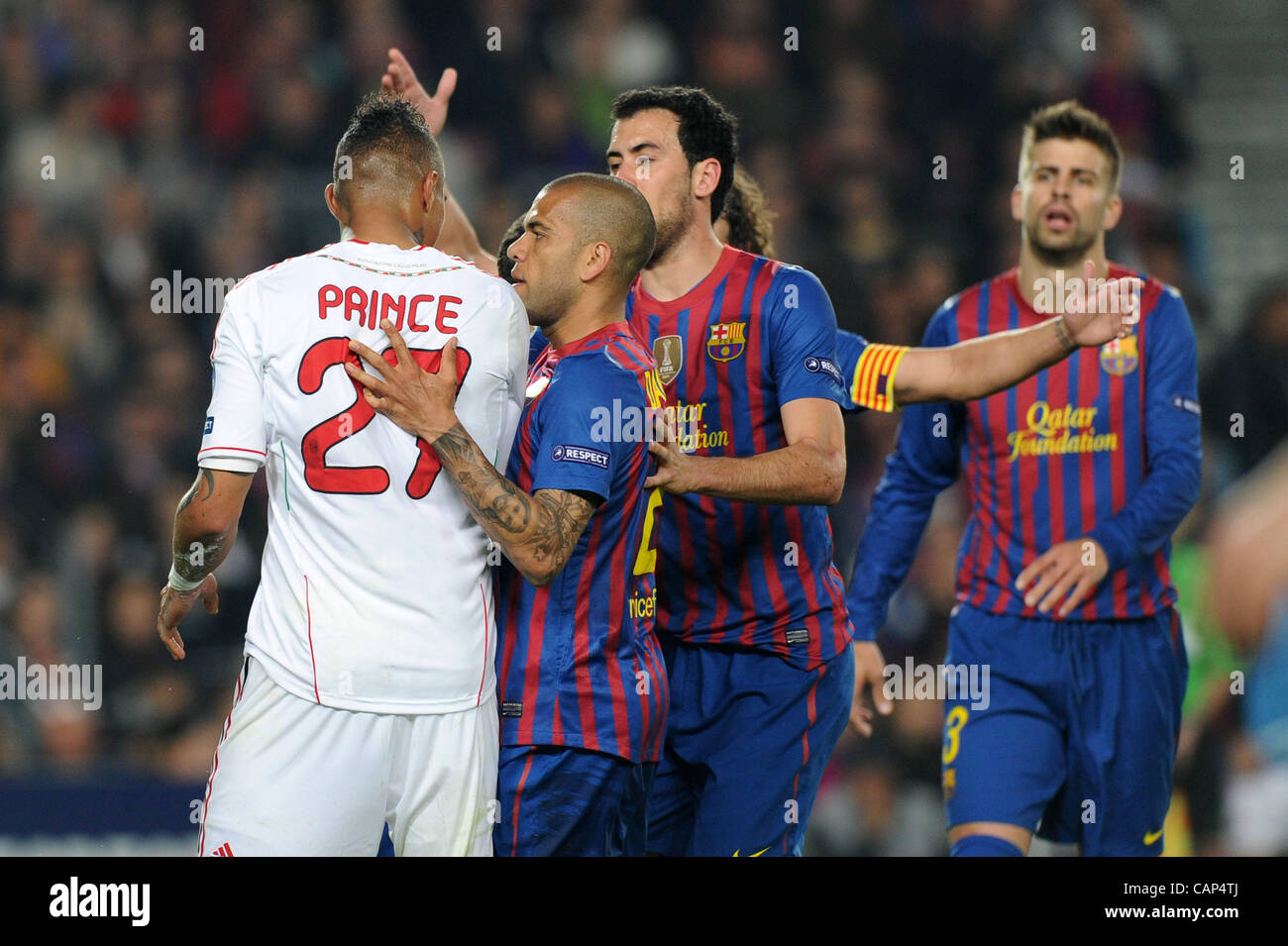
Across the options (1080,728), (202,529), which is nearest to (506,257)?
(202,529)

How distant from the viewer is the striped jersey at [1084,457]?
4.41 m

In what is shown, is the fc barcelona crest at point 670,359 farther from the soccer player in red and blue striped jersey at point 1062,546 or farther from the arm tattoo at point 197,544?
the arm tattoo at point 197,544

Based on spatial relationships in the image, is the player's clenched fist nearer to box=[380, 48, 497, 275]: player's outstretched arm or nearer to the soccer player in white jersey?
the soccer player in white jersey

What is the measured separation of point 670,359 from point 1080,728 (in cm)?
164

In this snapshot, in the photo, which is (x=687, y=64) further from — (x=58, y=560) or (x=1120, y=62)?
(x=58, y=560)

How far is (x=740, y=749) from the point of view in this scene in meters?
3.89

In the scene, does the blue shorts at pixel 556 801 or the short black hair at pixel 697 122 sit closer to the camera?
the blue shorts at pixel 556 801

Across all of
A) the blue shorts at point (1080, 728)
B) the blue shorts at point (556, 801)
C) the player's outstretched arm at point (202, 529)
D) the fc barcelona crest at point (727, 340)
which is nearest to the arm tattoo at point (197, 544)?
the player's outstretched arm at point (202, 529)

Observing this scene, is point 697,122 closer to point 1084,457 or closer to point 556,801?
point 1084,457

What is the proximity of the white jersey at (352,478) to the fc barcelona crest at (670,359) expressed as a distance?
93cm

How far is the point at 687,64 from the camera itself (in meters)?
9.26

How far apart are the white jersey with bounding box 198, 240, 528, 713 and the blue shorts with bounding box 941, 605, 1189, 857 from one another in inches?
73.4

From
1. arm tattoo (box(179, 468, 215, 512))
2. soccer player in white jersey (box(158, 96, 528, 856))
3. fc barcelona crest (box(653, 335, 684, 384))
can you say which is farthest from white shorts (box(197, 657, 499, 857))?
fc barcelona crest (box(653, 335, 684, 384))
